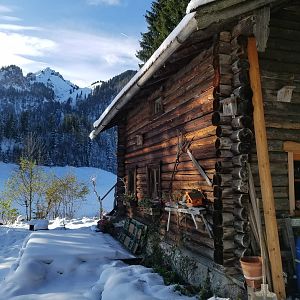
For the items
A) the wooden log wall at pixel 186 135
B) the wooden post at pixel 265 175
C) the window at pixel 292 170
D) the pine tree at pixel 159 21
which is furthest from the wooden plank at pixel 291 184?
the pine tree at pixel 159 21

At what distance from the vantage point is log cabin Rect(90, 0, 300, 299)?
17.7 ft

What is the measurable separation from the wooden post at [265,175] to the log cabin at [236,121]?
1cm

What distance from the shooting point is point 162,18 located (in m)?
17.5

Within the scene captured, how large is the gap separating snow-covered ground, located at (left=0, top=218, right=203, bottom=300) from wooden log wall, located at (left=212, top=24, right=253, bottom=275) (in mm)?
1379

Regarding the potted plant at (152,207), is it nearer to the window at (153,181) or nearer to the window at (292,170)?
the window at (153,181)

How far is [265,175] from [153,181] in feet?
16.8

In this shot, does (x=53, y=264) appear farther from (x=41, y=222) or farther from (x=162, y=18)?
(x=162, y=18)

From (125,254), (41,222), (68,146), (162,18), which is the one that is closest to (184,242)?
(125,254)

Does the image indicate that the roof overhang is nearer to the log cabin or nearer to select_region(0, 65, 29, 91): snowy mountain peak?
the log cabin

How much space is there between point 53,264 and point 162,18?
523 inches

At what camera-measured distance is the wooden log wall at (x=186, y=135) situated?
263 inches

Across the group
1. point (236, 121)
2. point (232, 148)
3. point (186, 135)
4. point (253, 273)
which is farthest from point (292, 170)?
point (186, 135)

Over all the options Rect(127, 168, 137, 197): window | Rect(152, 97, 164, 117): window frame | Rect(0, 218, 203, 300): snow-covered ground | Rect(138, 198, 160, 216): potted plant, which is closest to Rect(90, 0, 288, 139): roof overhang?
Rect(152, 97, 164, 117): window frame

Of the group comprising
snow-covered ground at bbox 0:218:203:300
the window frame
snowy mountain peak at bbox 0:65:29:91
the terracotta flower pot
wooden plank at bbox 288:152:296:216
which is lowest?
snow-covered ground at bbox 0:218:203:300
